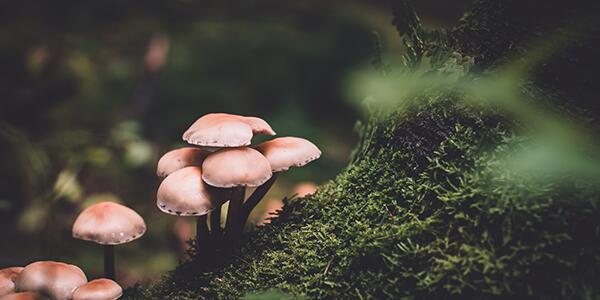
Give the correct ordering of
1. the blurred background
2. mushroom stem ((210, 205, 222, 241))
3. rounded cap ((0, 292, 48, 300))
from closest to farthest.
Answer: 1. rounded cap ((0, 292, 48, 300))
2. mushroom stem ((210, 205, 222, 241))
3. the blurred background

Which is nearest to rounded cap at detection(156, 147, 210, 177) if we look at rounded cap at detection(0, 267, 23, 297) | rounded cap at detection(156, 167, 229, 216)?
rounded cap at detection(156, 167, 229, 216)

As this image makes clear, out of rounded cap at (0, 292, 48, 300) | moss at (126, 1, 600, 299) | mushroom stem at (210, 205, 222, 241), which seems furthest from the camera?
mushroom stem at (210, 205, 222, 241)

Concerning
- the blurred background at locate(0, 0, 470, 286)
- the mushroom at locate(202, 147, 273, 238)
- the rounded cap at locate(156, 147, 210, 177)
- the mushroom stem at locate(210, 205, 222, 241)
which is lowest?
the mushroom stem at locate(210, 205, 222, 241)

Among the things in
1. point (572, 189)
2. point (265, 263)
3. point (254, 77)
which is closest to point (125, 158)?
point (254, 77)

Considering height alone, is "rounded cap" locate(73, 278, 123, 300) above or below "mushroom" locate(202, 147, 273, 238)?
below

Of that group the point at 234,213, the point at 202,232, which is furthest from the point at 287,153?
the point at 202,232

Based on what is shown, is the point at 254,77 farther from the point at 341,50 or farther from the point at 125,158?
the point at 125,158

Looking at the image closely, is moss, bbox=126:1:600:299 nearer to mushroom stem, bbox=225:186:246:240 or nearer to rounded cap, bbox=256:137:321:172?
mushroom stem, bbox=225:186:246:240

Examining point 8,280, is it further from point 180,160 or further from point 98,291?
point 180,160
